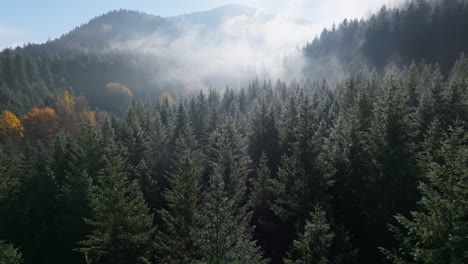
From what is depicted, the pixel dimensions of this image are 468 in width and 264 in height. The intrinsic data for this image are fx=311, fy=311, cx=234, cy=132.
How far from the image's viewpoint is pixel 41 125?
85.9 metres

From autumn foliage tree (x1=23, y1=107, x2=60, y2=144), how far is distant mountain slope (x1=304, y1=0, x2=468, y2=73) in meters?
111

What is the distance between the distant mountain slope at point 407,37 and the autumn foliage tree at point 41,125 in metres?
111

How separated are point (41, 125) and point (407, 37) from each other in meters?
136

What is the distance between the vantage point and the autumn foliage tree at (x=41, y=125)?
3337 inches

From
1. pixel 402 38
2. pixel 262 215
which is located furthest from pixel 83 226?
pixel 402 38

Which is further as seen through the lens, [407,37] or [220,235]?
[407,37]

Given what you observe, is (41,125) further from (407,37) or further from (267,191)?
(407,37)

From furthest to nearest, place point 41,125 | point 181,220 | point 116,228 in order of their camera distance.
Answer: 1. point 41,125
2. point 181,220
3. point 116,228

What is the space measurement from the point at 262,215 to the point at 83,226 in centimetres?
1711

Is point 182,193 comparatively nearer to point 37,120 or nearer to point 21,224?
point 21,224

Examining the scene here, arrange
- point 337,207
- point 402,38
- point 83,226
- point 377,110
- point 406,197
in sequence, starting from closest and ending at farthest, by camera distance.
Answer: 1. point 406,197
2. point 377,110
3. point 337,207
4. point 83,226
5. point 402,38

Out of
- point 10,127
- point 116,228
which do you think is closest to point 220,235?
point 116,228

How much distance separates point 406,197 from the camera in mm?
20828

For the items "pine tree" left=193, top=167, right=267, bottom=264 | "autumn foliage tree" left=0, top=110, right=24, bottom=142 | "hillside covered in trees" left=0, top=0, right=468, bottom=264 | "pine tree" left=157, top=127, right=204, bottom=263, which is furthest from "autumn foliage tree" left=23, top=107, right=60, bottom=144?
"pine tree" left=193, top=167, right=267, bottom=264
